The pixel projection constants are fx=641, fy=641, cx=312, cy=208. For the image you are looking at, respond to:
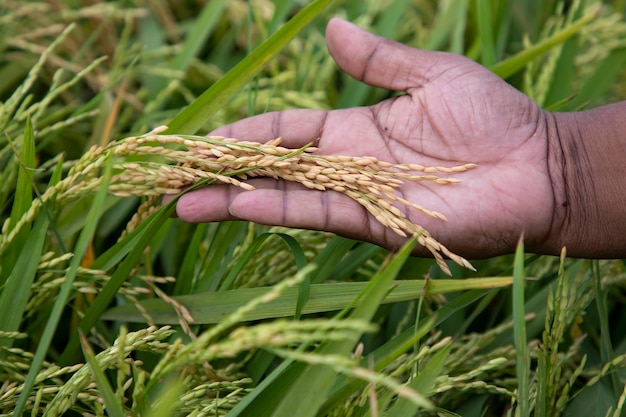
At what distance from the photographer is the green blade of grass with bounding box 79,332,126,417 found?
105cm

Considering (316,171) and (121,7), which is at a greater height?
(121,7)

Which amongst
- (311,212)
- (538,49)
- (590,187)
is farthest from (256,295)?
(538,49)

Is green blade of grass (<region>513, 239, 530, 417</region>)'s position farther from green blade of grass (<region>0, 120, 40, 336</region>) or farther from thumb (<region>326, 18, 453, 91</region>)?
green blade of grass (<region>0, 120, 40, 336</region>)

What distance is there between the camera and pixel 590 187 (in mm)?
1603

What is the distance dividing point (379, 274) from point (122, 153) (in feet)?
1.91

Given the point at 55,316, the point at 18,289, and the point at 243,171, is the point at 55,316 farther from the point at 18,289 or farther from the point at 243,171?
the point at 243,171

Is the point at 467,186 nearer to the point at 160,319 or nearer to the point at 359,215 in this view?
the point at 359,215

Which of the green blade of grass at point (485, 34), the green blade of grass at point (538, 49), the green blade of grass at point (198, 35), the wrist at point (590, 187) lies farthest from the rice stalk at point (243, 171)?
the green blade of grass at point (198, 35)

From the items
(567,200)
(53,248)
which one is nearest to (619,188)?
(567,200)

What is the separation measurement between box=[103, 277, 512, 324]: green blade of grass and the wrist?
1.35 ft

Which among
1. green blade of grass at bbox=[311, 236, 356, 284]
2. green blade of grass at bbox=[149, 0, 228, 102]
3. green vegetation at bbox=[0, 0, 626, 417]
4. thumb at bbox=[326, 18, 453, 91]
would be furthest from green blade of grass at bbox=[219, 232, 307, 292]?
green blade of grass at bbox=[149, 0, 228, 102]

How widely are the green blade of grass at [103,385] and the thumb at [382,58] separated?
105cm

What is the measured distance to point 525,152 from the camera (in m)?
1.62

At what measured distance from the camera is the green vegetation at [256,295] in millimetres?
1103
